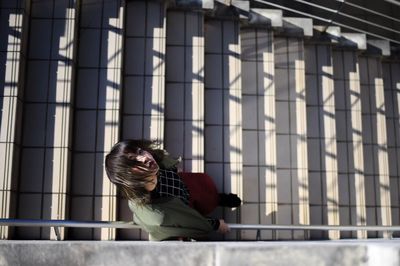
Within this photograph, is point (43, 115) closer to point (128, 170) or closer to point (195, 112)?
point (195, 112)

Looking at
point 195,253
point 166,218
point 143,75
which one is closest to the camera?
point 195,253

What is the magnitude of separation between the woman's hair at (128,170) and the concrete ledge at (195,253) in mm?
527

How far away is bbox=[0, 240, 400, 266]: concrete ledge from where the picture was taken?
6.04ft

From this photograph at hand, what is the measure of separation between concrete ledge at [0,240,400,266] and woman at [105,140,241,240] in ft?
1.81

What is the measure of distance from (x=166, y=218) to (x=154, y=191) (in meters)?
0.18

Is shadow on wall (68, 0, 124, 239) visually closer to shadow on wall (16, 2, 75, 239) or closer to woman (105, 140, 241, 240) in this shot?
shadow on wall (16, 2, 75, 239)

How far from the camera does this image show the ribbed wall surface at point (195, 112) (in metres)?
5.18

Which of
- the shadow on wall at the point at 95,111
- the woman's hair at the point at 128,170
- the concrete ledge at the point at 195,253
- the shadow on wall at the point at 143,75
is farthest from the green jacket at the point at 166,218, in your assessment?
the shadow on wall at the point at 143,75

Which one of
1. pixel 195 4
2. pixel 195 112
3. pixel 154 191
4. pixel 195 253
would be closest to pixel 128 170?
pixel 154 191

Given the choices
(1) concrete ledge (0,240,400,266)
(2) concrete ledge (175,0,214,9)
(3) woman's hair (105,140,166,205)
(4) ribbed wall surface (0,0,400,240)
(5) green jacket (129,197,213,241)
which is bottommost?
(1) concrete ledge (0,240,400,266)

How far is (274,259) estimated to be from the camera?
185cm

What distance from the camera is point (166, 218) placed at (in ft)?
9.08

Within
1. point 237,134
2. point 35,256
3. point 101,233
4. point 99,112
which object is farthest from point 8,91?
point 35,256

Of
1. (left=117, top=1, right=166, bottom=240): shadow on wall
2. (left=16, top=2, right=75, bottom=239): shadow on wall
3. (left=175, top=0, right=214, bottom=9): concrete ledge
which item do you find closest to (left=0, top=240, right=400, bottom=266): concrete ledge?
(left=16, top=2, right=75, bottom=239): shadow on wall
